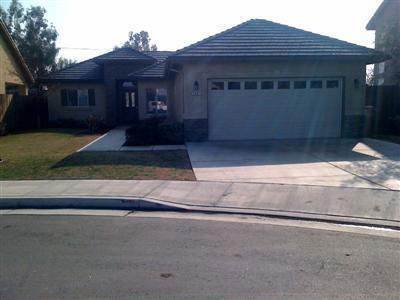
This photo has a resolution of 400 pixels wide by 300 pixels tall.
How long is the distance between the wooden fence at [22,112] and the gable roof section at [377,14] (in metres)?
23.3

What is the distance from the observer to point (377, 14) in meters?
28.8

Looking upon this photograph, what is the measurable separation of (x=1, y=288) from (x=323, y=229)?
451 centimetres

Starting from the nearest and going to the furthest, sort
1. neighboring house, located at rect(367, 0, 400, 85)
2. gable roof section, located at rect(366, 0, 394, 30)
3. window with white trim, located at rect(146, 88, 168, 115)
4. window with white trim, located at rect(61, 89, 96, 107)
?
neighboring house, located at rect(367, 0, 400, 85) < gable roof section, located at rect(366, 0, 394, 30) < window with white trim, located at rect(146, 88, 168, 115) < window with white trim, located at rect(61, 89, 96, 107)

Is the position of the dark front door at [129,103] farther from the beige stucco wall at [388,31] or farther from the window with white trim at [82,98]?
the beige stucco wall at [388,31]

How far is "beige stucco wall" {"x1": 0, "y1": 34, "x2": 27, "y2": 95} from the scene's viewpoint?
86.7 feet

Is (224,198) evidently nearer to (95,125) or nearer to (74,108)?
(95,125)

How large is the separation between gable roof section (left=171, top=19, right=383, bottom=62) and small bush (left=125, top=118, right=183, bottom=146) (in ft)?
9.07

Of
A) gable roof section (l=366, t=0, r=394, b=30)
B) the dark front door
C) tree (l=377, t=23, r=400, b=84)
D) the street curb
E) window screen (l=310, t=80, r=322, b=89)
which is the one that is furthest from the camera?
the dark front door

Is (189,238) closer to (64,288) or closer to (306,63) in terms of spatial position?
(64,288)

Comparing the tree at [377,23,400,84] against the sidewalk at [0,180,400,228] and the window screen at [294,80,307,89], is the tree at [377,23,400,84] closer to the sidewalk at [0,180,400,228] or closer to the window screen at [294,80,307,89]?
the window screen at [294,80,307,89]

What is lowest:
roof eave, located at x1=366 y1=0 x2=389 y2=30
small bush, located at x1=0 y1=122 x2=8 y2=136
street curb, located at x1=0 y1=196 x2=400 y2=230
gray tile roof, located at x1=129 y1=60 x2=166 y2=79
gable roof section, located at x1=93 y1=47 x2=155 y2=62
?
street curb, located at x1=0 y1=196 x2=400 y2=230

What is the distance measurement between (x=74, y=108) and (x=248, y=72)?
16849 mm

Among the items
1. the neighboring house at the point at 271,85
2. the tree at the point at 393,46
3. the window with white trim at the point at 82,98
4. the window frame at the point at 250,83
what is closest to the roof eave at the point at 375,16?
the tree at the point at 393,46

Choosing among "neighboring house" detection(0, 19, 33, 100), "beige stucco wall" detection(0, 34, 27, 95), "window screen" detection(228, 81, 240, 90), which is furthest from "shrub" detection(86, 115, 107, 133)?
"window screen" detection(228, 81, 240, 90)
